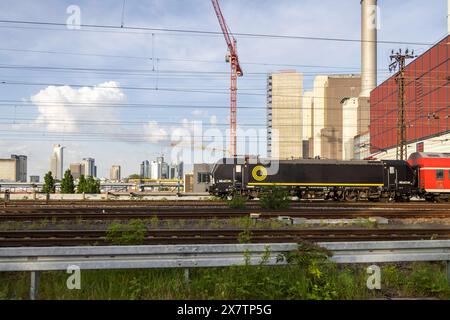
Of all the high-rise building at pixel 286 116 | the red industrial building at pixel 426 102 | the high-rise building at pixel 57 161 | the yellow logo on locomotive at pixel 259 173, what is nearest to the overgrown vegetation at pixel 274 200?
the yellow logo on locomotive at pixel 259 173

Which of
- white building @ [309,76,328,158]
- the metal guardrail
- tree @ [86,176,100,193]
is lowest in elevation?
tree @ [86,176,100,193]

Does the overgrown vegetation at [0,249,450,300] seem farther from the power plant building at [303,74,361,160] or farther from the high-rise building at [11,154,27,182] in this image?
the high-rise building at [11,154,27,182]

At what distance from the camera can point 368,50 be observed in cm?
9144

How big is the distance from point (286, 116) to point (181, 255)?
138 meters

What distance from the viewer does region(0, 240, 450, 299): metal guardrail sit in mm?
4953

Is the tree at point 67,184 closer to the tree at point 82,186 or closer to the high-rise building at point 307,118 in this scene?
the tree at point 82,186

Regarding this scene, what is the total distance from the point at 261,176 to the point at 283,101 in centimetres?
11930

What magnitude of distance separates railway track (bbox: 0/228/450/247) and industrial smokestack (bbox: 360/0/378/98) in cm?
8819

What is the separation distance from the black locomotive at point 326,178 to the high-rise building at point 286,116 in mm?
100292

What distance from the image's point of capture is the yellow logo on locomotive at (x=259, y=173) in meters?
25.4

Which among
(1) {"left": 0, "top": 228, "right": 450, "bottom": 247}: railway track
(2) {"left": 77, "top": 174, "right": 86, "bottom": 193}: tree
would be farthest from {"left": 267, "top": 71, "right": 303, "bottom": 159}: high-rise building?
(1) {"left": 0, "top": 228, "right": 450, "bottom": 247}: railway track

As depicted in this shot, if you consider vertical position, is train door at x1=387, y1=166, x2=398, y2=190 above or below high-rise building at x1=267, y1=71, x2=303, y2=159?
below

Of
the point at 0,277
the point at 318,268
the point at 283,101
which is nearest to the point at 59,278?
the point at 0,277
